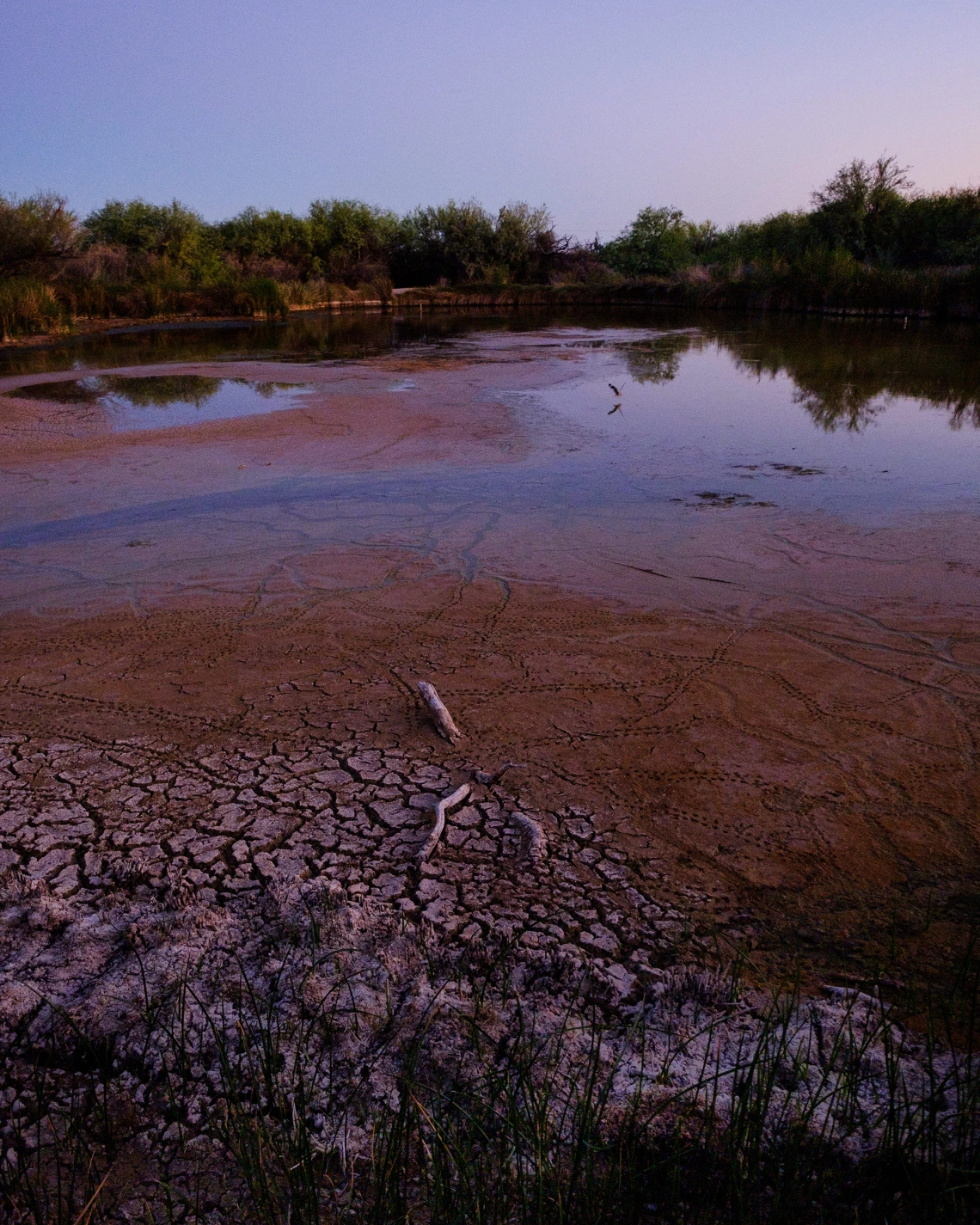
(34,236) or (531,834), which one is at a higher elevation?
(34,236)

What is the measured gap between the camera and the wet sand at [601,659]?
2529 millimetres

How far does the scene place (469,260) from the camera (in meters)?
41.2

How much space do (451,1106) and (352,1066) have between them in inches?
9.5

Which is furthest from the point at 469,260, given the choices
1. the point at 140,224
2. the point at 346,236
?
the point at 140,224

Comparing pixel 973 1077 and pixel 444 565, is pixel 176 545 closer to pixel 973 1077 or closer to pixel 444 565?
pixel 444 565

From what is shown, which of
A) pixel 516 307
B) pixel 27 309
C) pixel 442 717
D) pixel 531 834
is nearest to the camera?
pixel 531 834

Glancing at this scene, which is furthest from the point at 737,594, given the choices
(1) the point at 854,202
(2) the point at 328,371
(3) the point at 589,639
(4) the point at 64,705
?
(1) the point at 854,202

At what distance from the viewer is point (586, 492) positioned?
6707 mm

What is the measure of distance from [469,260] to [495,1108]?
43747 mm

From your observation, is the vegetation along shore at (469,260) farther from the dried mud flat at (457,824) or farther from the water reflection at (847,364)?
A: the dried mud flat at (457,824)

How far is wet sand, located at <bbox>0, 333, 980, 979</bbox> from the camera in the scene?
2529 millimetres

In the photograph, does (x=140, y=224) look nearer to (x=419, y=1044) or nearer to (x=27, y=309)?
(x=27, y=309)

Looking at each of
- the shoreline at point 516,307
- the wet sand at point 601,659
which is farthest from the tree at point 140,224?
the wet sand at point 601,659

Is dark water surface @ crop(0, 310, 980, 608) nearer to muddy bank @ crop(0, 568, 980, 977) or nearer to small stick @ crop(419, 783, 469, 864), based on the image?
muddy bank @ crop(0, 568, 980, 977)
